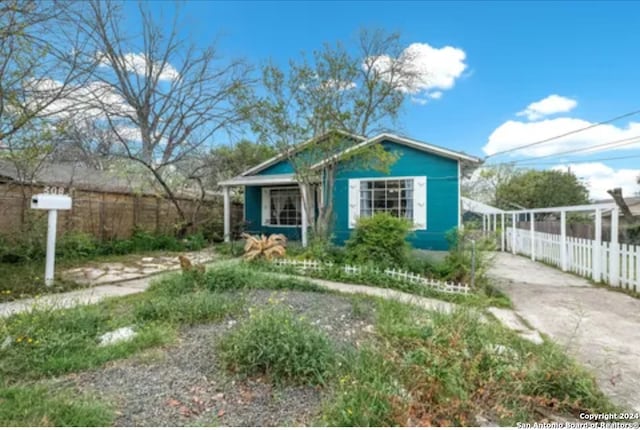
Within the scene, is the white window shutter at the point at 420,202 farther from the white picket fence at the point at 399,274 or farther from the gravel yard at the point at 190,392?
the gravel yard at the point at 190,392

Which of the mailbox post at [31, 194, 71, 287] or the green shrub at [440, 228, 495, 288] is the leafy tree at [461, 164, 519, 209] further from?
the mailbox post at [31, 194, 71, 287]

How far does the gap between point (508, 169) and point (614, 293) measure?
27.5 metres

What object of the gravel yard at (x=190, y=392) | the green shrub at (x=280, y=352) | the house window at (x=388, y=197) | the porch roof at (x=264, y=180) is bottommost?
the gravel yard at (x=190, y=392)

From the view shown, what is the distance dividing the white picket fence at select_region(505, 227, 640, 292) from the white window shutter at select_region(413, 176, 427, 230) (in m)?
3.65

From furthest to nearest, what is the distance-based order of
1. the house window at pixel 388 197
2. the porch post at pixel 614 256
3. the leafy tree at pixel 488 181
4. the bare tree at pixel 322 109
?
1. the leafy tree at pixel 488 181
2. the house window at pixel 388 197
3. the bare tree at pixel 322 109
4. the porch post at pixel 614 256

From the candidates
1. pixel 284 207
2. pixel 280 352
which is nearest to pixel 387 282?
pixel 280 352

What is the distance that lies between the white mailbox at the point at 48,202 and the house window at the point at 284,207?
7318 mm

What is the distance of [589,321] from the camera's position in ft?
15.1

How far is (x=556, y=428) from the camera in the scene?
7.11 ft

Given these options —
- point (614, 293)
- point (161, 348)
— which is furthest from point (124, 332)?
point (614, 293)

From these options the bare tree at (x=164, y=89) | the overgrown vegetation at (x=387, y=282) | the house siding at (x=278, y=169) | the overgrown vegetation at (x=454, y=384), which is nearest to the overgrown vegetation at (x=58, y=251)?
the bare tree at (x=164, y=89)

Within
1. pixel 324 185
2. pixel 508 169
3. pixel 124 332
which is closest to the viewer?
pixel 124 332

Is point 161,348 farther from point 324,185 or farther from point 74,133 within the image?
point 74,133

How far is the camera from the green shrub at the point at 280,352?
8.57 feet
